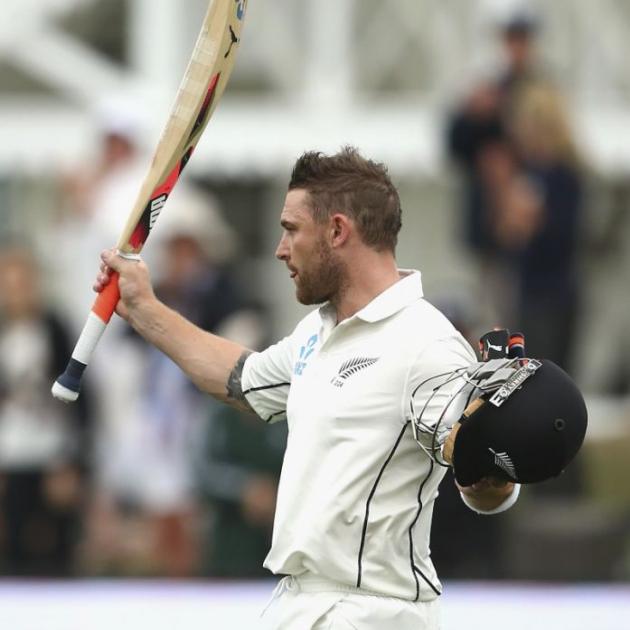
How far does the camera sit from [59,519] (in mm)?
9320

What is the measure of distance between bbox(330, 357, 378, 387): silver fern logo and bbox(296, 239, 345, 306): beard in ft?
0.65

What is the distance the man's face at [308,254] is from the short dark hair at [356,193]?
29 mm

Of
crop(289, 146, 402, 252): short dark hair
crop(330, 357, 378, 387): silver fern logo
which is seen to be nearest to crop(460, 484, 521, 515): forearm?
crop(330, 357, 378, 387): silver fern logo

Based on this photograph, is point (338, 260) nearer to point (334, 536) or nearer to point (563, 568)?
point (334, 536)

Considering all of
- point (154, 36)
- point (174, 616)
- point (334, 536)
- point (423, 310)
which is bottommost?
point (174, 616)

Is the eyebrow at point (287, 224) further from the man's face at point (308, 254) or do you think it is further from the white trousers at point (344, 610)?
the white trousers at point (344, 610)

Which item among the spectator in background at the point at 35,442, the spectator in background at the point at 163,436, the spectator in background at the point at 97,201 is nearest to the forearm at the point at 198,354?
the spectator in background at the point at 163,436

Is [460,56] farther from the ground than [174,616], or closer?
farther from the ground

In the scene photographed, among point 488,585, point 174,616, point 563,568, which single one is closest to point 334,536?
point 174,616

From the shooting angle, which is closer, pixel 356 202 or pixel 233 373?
pixel 356 202

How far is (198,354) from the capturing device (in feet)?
17.4

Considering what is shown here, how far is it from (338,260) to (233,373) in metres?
0.58

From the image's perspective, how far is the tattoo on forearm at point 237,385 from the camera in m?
5.26

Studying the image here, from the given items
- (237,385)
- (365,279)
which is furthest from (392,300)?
(237,385)
